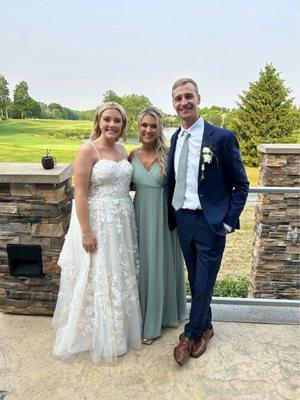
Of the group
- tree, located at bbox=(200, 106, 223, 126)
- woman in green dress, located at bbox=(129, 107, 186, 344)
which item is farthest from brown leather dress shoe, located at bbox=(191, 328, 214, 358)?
tree, located at bbox=(200, 106, 223, 126)

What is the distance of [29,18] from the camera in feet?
84.1

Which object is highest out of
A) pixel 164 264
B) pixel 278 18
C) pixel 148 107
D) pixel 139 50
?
pixel 278 18

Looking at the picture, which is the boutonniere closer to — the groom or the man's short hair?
the groom

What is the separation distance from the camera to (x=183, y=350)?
202 cm

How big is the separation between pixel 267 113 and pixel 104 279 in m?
20.6

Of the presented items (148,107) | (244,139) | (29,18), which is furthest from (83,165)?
(29,18)

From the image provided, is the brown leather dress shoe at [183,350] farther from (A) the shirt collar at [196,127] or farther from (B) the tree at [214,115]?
(B) the tree at [214,115]

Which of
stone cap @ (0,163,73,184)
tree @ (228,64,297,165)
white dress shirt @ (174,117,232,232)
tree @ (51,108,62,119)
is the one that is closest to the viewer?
white dress shirt @ (174,117,232,232)

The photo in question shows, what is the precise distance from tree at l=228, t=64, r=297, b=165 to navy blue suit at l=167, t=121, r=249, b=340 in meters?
18.9

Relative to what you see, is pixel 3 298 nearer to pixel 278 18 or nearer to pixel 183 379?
pixel 183 379

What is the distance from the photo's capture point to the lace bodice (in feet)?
6.32

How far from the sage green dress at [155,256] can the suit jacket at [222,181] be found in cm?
33

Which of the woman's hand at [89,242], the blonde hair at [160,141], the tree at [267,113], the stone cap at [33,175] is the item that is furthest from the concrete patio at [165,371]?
the tree at [267,113]

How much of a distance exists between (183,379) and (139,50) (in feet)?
88.5
